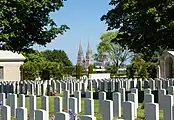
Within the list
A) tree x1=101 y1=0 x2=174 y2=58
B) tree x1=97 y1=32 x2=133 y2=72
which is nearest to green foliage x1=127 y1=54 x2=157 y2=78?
tree x1=101 y1=0 x2=174 y2=58

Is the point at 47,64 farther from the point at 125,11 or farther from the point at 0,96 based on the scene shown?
the point at 0,96

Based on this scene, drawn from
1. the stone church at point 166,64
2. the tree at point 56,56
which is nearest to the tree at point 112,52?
the tree at point 56,56

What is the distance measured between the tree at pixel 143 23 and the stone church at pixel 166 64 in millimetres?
18628

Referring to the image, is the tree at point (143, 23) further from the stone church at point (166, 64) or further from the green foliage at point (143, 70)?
the stone church at point (166, 64)

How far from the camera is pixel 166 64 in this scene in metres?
39.0

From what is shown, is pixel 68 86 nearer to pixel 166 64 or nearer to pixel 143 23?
pixel 143 23

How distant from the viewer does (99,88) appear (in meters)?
18.5

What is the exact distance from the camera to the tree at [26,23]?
48.3ft

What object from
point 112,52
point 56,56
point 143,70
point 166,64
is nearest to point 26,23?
point 143,70

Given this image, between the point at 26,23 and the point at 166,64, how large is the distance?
25.2 metres

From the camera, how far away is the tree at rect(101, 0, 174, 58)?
1625 centimetres

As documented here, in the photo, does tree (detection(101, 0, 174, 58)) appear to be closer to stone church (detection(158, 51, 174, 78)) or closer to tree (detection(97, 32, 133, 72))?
stone church (detection(158, 51, 174, 78))

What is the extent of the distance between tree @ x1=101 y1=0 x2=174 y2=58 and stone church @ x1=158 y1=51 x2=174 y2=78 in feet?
61.1

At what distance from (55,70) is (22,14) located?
17181mm
